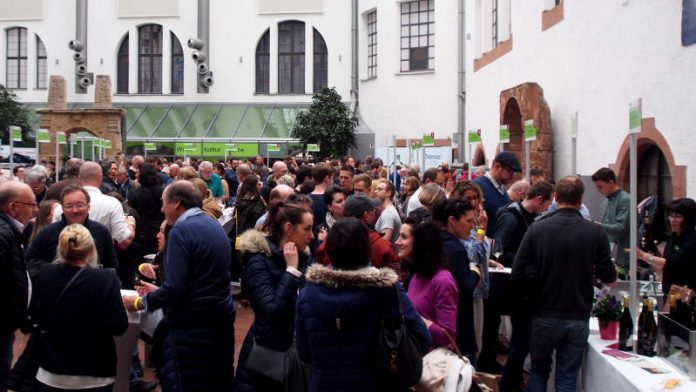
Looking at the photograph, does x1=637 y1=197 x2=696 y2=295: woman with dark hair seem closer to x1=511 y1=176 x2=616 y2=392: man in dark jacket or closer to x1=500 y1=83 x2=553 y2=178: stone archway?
x1=511 y1=176 x2=616 y2=392: man in dark jacket

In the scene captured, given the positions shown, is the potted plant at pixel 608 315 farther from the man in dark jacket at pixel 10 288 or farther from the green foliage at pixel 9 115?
the green foliage at pixel 9 115

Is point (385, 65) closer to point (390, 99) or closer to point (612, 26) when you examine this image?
point (390, 99)

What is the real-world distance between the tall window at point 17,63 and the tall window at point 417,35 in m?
18.6

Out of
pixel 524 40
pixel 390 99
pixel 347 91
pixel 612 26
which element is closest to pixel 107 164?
pixel 612 26

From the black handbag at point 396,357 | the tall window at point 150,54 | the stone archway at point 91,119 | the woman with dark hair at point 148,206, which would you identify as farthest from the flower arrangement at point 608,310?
the tall window at point 150,54

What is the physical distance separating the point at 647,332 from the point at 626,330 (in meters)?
0.17

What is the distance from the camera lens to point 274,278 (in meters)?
4.95

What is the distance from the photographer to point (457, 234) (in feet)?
19.2

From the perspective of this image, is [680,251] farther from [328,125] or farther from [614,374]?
[328,125]

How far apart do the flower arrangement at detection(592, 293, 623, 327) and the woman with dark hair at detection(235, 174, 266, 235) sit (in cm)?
491

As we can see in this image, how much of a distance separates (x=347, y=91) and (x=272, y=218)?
30137mm

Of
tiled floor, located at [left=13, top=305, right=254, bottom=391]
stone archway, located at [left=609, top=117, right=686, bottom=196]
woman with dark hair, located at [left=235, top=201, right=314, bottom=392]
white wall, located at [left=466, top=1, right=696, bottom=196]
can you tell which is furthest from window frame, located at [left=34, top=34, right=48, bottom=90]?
woman with dark hair, located at [left=235, top=201, right=314, bottom=392]

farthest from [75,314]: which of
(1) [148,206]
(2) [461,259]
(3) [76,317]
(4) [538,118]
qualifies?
(4) [538,118]

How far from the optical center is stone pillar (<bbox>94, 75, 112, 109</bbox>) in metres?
32.8
